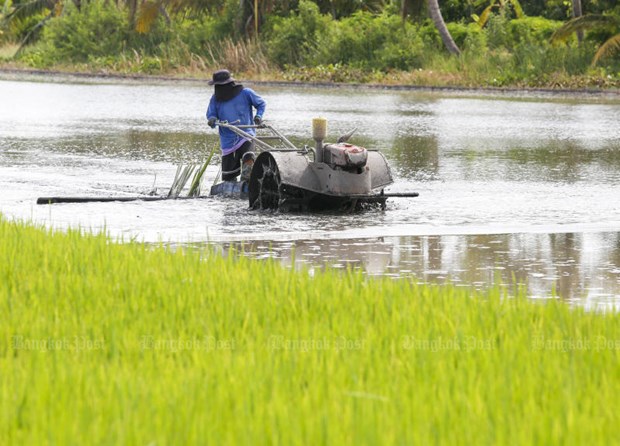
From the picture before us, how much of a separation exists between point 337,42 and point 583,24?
12.0 metres

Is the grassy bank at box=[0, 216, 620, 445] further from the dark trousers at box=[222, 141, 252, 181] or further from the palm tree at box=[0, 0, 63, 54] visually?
the palm tree at box=[0, 0, 63, 54]

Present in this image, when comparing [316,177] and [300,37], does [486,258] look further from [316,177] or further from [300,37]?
[300,37]

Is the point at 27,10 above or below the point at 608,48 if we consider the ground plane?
above

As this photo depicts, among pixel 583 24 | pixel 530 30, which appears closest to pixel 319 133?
pixel 583 24

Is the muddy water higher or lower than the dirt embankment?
higher

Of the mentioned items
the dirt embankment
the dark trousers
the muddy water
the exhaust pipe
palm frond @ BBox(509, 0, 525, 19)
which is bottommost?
the dirt embankment

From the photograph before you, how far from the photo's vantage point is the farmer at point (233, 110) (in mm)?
15289

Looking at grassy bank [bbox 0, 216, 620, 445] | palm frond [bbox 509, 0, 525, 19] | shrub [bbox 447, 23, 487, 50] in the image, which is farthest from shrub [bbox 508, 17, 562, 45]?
grassy bank [bbox 0, 216, 620, 445]

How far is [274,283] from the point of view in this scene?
26.1 feet

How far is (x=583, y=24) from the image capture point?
133 feet

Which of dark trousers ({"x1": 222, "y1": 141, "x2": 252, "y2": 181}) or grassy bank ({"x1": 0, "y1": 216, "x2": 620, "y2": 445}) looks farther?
dark trousers ({"x1": 222, "y1": 141, "x2": 252, "y2": 181})

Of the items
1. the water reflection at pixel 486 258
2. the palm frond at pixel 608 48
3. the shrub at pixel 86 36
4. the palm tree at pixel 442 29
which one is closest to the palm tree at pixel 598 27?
the palm frond at pixel 608 48

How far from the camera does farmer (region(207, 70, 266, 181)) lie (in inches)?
602

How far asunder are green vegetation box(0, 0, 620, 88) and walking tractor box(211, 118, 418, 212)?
Result: 26709 millimetres
